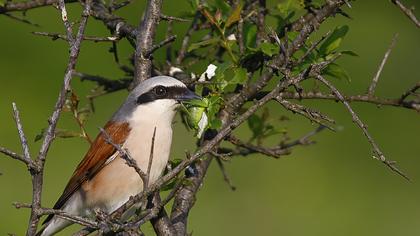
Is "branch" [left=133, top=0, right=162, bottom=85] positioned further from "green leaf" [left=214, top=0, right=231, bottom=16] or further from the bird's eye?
"green leaf" [left=214, top=0, right=231, bottom=16]

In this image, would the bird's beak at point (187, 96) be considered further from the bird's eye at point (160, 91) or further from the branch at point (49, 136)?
the branch at point (49, 136)

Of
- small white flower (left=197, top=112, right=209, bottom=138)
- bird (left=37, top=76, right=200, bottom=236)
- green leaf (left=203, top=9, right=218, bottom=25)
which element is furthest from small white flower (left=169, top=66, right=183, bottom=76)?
small white flower (left=197, top=112, right=209, bottom=138)

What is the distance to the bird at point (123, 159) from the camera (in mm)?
4387

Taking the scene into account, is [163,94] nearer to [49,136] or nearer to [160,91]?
[160,91]

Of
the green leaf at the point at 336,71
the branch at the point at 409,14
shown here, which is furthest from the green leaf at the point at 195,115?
the branch at the point at 409,14

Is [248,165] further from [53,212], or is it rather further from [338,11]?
[53,212]

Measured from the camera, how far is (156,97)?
4.41m

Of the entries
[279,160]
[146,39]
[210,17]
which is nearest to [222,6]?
[210,17]

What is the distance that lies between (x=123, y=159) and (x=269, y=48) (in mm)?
1149

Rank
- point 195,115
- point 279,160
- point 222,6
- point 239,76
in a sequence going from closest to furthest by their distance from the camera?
point 195,115, point 239,76, point 222,6, point 279,160

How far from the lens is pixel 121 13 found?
10.2m

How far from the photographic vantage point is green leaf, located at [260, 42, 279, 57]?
383cm

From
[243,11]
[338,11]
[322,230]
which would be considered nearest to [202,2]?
[243,11]

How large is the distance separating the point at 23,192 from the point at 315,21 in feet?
15.2
